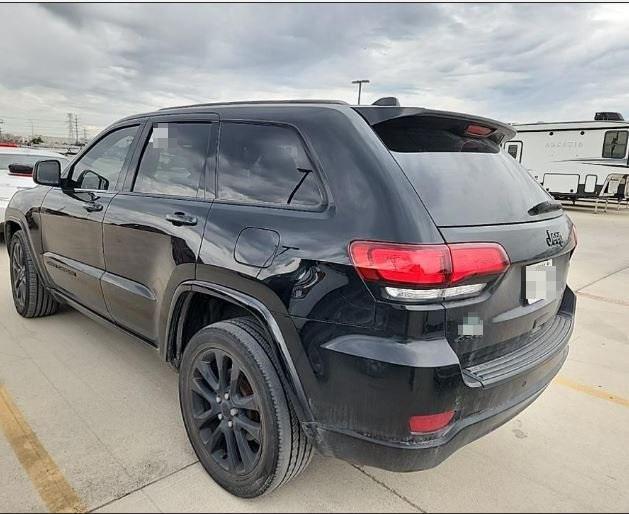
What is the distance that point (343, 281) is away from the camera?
5.99ft

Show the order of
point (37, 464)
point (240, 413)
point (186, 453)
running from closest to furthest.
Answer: point (240, 413), point (37, 464), point (186, 453)

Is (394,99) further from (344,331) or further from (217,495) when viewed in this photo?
(217,495)

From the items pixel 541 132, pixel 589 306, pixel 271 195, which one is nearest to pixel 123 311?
pixel 271 195

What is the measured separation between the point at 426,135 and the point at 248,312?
116 centimetres

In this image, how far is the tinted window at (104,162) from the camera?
10.7 feet

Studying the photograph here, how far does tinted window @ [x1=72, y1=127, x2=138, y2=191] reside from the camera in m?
3.25

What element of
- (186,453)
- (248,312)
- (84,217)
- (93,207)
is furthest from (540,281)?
(84,217)

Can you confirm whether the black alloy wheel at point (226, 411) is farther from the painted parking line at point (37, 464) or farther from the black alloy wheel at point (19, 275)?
the black alloy wheel at point (19, 275)

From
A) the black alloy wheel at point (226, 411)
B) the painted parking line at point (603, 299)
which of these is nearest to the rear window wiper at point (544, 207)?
the black alloy wheel at point (226, 411)

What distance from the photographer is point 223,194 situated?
2428 mm

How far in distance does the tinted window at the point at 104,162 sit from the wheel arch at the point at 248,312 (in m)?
1.19

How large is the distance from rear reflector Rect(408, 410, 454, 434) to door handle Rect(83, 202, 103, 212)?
2.46 meters

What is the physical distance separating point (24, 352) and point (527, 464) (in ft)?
12.0

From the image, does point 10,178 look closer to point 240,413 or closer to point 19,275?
point 19,275
